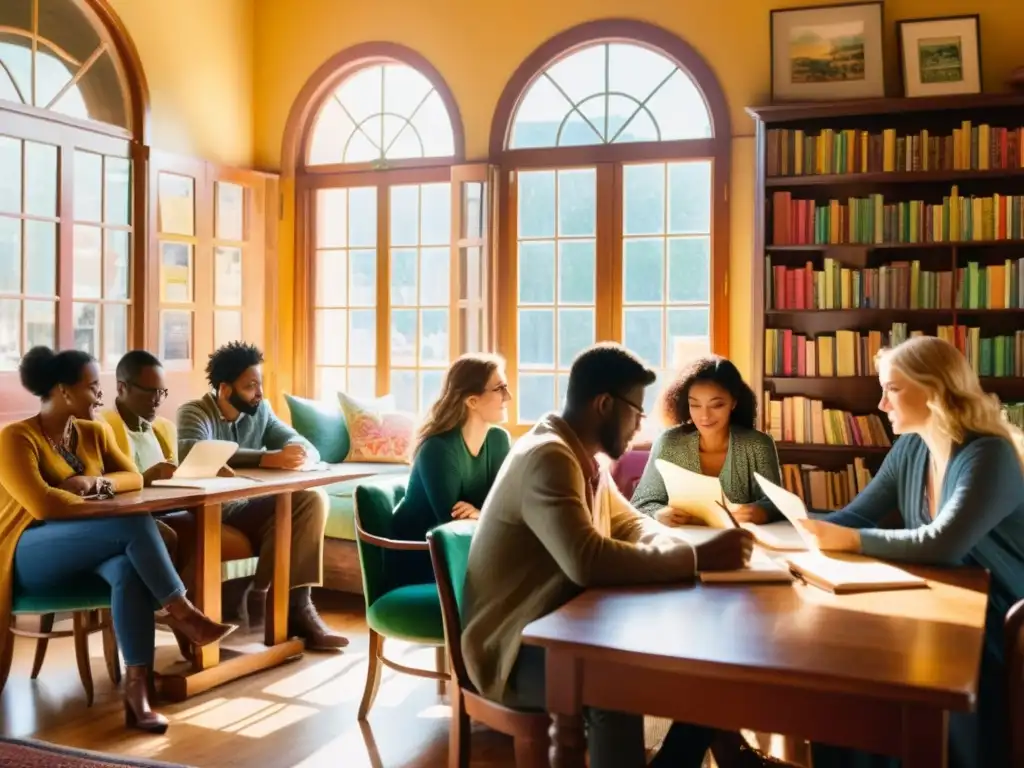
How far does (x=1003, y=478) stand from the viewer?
8.69 ft

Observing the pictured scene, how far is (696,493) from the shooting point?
301cm

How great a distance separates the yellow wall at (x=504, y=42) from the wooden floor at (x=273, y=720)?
2.81 m

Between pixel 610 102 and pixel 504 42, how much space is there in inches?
29.2

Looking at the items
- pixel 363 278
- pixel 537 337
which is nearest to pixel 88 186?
pixel 363 278

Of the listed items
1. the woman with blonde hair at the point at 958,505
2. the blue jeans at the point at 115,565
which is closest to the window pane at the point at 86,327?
the blue jeans at the point at 115,565

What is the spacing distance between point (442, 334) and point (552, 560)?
4364mm

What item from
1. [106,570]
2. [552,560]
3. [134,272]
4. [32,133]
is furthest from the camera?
[134,272]

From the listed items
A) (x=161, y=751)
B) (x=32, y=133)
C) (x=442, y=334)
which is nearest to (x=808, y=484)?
(x=442, y=334)

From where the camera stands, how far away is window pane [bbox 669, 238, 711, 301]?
5.93 metres

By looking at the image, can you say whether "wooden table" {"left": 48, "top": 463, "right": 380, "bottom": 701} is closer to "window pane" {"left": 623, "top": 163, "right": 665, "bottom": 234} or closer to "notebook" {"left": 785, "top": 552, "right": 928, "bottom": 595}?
"notebook" {"left": 785, "top": 552, "right": 928, "bottom": 595}

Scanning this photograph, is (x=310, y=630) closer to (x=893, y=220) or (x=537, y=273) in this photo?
(x=537, y=273)

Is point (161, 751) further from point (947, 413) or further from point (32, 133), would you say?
point (32, 133)

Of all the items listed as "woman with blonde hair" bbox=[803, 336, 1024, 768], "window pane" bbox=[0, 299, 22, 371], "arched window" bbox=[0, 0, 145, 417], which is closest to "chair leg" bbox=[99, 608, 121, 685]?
"arched window" bbox=[0, 0, 145, 417]

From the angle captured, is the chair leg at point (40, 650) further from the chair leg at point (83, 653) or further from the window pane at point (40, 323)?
the window pane at point (40, 323)
